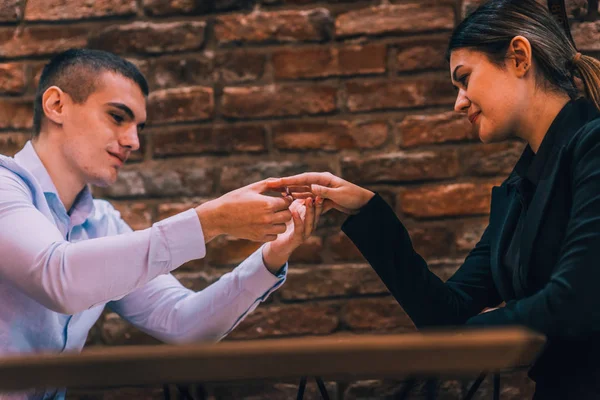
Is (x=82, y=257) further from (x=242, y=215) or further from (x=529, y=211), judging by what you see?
(x=529, y=211)

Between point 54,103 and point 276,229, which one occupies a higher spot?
point 54,103

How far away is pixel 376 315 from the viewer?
1650mm

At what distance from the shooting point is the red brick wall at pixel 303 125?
165cm

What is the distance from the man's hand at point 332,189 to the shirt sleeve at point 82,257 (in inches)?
8.7

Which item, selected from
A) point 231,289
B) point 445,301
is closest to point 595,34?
point 445,301

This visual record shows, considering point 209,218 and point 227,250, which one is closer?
point 209,218

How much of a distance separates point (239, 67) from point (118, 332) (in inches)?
31.7

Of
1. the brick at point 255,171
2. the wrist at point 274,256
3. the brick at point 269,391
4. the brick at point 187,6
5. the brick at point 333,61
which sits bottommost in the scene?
the brick at point 269,391

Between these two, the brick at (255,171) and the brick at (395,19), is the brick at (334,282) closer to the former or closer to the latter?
the brick at (255,171)

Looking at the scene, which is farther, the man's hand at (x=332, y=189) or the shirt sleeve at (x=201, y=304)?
the shirt sleeve at (x=201, y=304)

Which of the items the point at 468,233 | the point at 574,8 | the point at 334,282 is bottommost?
the point at 334,282

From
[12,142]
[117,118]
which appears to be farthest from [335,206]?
[12,142]

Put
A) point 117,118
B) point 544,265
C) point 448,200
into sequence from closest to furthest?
point 544,265 → point 117,118 → point 448,200

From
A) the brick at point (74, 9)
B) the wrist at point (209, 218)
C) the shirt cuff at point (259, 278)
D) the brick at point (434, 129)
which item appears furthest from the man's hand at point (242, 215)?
the brick at point (74, 9)
